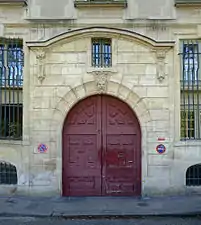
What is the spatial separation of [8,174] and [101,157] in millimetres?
2562

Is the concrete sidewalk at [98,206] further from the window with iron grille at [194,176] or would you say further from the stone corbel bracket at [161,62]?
the stone corbel bracket at [161,62]

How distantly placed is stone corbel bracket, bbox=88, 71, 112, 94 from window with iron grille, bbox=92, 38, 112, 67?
29cm

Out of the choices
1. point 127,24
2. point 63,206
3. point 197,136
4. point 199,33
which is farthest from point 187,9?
point 63,206

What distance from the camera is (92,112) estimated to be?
9250mm

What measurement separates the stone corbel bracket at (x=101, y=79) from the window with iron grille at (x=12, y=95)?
2076 millimetres

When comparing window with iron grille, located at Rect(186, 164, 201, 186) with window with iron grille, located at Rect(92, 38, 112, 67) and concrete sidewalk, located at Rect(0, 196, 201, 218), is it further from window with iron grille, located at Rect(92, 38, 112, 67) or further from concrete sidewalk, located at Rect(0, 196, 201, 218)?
window with iron grille, located at Rect(92, 38, 112, 67)

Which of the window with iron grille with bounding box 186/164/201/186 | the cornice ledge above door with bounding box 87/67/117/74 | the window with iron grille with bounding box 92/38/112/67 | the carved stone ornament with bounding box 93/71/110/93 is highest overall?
the window with iron grille with bounding box 92/38/112/67

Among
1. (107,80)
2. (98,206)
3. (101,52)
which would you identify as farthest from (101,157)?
(101,52)

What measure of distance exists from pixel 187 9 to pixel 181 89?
2.14 m

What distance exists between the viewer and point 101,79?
9.02 m

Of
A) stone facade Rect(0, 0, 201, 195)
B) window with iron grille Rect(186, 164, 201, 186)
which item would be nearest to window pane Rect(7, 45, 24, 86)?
stone facade Rect(0, 0, 201, 195)

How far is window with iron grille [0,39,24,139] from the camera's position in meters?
9.34

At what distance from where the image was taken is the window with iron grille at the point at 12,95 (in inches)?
Answer: 368

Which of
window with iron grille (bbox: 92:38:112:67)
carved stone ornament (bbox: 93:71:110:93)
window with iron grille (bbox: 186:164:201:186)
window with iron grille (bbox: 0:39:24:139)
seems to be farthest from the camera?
window with iron grille (bbox: 0:39:24:139)
